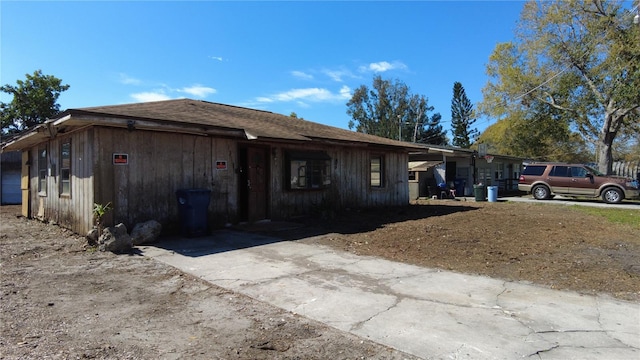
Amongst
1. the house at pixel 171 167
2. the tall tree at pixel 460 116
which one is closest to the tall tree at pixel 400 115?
the tall tree at pixel 460 116

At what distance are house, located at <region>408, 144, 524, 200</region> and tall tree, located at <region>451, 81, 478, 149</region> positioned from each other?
94.9 feet

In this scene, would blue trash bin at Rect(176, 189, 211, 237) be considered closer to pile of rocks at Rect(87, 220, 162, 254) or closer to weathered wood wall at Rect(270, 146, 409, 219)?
pile of rocks at Rect(87, 220, 162, 254)

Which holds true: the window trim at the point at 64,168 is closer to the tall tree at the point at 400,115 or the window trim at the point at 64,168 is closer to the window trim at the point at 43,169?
the window trim at the point at 43,169

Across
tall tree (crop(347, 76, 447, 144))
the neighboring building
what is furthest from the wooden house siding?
tall tree (crop(347, 76, 447, 144))

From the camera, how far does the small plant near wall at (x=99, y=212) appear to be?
745 cm

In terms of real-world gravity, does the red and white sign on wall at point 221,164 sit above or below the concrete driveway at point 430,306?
above

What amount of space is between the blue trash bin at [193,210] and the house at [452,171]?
14786mm

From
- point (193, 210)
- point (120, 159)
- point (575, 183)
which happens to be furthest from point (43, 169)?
point (575, 183)

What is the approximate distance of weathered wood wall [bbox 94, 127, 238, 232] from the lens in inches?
313

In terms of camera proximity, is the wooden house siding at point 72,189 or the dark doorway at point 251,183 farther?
the dark doorway at point 251,183

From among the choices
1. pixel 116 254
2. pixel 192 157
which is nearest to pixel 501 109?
pixel 192 157

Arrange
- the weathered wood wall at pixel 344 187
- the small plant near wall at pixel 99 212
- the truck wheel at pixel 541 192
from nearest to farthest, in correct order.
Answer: the small plant near wall at pixel 99 212, the weathered wood wall at pixel 344 187, the truck wheel at pixel 541 192

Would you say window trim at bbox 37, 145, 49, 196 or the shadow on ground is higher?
window trim at bbox 37, 145, 49, 196

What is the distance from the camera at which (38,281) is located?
5395mm
